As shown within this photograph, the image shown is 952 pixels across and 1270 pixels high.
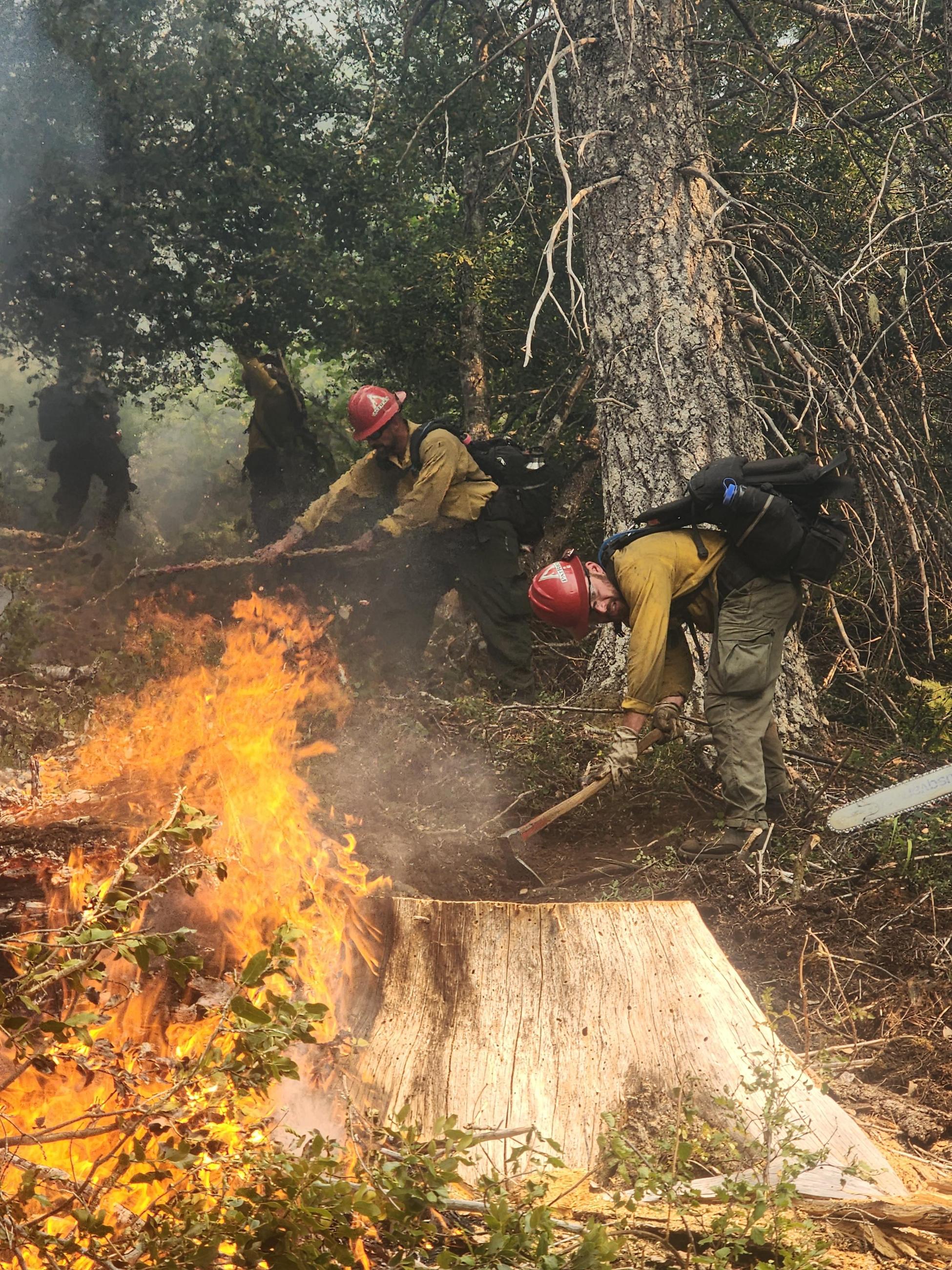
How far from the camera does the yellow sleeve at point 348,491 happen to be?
7301 mm

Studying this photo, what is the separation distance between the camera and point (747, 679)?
15.8 ft

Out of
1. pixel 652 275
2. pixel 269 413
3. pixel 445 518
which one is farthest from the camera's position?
pixel 269 413

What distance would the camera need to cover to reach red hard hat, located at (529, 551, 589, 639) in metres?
4.67

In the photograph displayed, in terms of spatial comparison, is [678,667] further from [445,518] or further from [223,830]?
[445,518]

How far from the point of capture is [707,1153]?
2.57 metres

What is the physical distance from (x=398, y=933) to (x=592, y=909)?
63 cm

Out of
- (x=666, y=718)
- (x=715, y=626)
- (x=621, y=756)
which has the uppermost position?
(x=715, y=626)

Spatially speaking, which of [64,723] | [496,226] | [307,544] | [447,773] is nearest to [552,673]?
[447,773]

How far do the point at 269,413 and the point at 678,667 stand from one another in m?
6.24

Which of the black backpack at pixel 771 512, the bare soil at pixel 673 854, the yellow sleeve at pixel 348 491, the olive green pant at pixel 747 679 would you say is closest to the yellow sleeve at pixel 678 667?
the olive green pant at pixel 747 679

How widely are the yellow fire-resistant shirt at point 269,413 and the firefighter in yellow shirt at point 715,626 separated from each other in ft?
19.6

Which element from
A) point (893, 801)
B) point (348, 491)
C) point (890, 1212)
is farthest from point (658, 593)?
point (348, 491)

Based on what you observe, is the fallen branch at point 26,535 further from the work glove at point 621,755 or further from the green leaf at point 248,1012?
the green leaf at point 248,1012

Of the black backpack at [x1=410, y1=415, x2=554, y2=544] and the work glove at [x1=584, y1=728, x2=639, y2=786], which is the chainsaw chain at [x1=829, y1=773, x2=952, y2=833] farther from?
the black backpack at [x1=410, y1=415, x2=554, y2=544]
